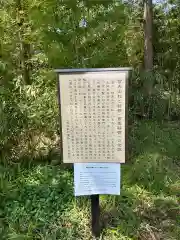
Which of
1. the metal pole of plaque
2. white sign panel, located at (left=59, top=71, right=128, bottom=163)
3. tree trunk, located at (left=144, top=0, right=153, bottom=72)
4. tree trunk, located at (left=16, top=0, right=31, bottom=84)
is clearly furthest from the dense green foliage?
tree trunk, located at (left=144, top=0, right=153, bottom=72)

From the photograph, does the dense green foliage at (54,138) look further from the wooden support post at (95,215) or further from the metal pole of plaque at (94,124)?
the metal pole of plaque at (94,124)

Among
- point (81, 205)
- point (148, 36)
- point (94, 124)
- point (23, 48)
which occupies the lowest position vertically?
point (81, 205)

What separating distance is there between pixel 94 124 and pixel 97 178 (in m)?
0.44

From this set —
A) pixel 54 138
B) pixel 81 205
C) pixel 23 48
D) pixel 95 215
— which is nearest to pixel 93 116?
pixel 95 215

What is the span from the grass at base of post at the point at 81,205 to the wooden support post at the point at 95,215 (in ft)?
0.28

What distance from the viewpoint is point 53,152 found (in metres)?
4.19

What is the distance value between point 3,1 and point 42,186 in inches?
113

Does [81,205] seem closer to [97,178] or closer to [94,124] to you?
[97,178]

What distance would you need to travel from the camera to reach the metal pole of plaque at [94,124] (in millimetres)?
2312

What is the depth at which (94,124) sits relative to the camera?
93.9 inches

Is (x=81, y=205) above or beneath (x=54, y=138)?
beneath

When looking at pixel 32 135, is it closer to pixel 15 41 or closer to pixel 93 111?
pixel 15 41

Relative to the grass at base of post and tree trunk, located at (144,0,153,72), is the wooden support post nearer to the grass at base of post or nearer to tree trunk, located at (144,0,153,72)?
the grass at base of post

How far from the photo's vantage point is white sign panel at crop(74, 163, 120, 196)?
243 centimetres
